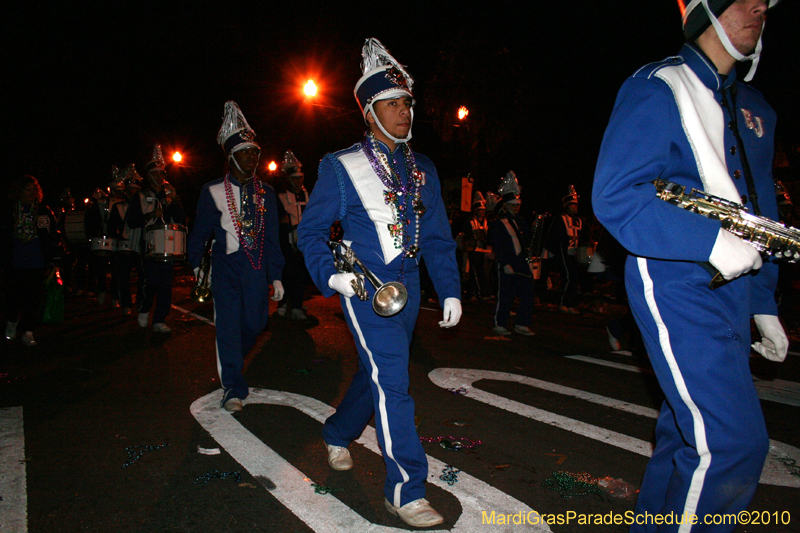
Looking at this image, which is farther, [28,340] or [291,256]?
[291,256]

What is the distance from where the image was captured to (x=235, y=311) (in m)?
4.89

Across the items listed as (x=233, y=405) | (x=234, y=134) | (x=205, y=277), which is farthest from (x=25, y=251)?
(x=233, y=405)

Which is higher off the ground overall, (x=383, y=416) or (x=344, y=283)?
(x=344, y=283)

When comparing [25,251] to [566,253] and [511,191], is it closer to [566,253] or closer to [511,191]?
[511,191]

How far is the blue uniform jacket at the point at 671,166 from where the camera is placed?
2.01 m

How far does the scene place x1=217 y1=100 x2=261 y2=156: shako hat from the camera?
5.35 meters

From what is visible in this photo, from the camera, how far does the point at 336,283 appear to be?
2.89 m

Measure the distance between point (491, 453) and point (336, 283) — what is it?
1.84m

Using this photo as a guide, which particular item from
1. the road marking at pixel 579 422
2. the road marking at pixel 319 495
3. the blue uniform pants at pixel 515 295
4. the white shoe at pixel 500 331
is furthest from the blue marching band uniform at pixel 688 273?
the blue uniform pants at pixel 515 295

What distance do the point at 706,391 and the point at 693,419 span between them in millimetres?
119

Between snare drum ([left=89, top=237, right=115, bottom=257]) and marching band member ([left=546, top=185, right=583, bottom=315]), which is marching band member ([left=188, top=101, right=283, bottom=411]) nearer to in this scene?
snare drum ([left=89, top=237, right=115, bottom=257])

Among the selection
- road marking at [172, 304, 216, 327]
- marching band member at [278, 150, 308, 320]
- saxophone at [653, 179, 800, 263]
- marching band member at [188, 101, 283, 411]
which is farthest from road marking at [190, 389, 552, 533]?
marching band member at [278, 150, 308, 320]

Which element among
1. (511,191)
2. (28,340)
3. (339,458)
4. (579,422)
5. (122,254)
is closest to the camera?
(339,458)

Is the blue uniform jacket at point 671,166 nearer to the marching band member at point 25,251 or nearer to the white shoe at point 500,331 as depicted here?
the white shoe at point 500,331
